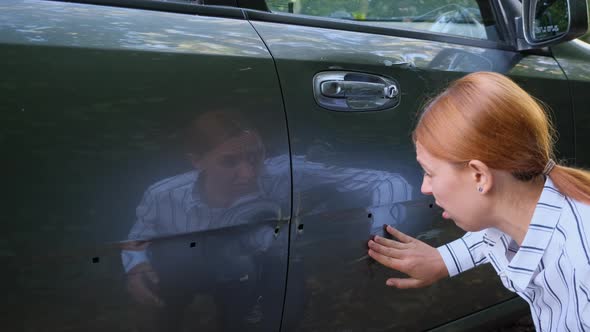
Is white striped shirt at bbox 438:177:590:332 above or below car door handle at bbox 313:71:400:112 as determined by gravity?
below

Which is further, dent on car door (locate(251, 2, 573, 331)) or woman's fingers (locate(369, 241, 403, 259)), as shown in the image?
woman's fingers (locate(369, 241, 403, 259))

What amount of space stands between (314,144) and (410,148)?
0.37 meters

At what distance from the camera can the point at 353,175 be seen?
171 centimetres

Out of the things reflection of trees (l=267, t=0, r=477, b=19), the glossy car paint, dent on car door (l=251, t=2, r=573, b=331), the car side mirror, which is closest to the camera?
dent on car door (l=251, t=2, r=573, b=331)

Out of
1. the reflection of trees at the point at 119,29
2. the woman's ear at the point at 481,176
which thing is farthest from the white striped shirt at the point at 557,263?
the reflection of trees at the point at 119,29

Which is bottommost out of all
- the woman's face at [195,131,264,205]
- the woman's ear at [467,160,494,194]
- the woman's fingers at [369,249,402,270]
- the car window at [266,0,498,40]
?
the woman's fingers at [369,249,402,270]

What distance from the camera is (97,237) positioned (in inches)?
50.8

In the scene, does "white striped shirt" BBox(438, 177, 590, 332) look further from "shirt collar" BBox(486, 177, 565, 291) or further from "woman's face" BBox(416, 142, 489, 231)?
"woman's face" BBox(416, 142, 489, 231)

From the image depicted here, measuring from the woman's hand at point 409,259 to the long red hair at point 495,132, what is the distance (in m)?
0.48

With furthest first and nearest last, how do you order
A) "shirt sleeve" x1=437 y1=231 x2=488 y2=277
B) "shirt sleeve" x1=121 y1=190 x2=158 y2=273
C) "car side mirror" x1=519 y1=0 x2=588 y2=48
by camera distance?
1. "car side mirror" x1=519 y1=0 x2=588 y2=48
2. "shirt sleeve" x1=437 y1=231 x2=488 y2=277
3. "shirt sleeve" x1=121 y1=190 x2=158 y2=273

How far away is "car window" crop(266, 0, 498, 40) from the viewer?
6.60 feet

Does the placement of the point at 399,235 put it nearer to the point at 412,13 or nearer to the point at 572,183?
the point at 572,183

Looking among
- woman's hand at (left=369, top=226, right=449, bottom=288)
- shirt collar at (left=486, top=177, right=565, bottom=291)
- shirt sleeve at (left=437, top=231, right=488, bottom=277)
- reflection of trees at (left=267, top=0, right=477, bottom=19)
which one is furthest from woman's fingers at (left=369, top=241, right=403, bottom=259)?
reflection of trees at (left=267, top=0, right=477, bottom=19)

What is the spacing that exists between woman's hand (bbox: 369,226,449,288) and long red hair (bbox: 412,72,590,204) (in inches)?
19.0
